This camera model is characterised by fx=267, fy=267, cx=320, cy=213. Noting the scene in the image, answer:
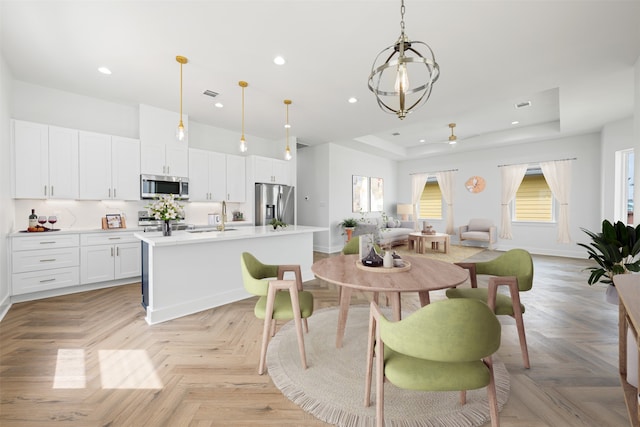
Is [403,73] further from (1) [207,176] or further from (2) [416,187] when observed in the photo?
(2) [416,187]

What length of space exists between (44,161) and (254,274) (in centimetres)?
366

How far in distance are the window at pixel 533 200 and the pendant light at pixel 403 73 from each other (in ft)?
15.9

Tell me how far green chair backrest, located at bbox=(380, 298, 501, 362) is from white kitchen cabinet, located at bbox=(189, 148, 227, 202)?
4898mm

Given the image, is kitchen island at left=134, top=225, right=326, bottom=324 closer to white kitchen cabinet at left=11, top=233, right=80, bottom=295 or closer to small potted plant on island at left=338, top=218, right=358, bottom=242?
white kitchen cabinet at left=11, top=233, right=80, bottom=295

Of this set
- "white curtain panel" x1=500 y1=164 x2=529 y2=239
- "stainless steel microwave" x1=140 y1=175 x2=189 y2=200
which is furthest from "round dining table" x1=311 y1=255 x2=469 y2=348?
"white curtain panel" x1=500 y1=164 x2=529 y2=239

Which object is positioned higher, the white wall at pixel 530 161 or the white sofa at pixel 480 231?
the white wall at pixel 530 161

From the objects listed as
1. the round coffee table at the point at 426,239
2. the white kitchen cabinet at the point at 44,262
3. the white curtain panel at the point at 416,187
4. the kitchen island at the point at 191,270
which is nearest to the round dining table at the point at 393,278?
the kitchen island at the point at 191,270

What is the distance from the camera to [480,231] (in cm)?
753

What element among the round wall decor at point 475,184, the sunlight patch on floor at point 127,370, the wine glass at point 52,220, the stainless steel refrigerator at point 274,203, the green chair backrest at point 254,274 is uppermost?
the round wall decor at point 475,184

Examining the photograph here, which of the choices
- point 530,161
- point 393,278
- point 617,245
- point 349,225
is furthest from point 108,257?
point 530,161

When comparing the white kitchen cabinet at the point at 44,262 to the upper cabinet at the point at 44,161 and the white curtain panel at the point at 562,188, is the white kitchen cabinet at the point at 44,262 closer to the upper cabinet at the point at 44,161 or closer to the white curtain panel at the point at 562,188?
the upper cabinet at the point at 44,161

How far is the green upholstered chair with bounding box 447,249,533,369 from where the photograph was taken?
200 centimetres

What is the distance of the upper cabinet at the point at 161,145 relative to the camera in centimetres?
449

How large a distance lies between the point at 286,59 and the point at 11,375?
3.67m
